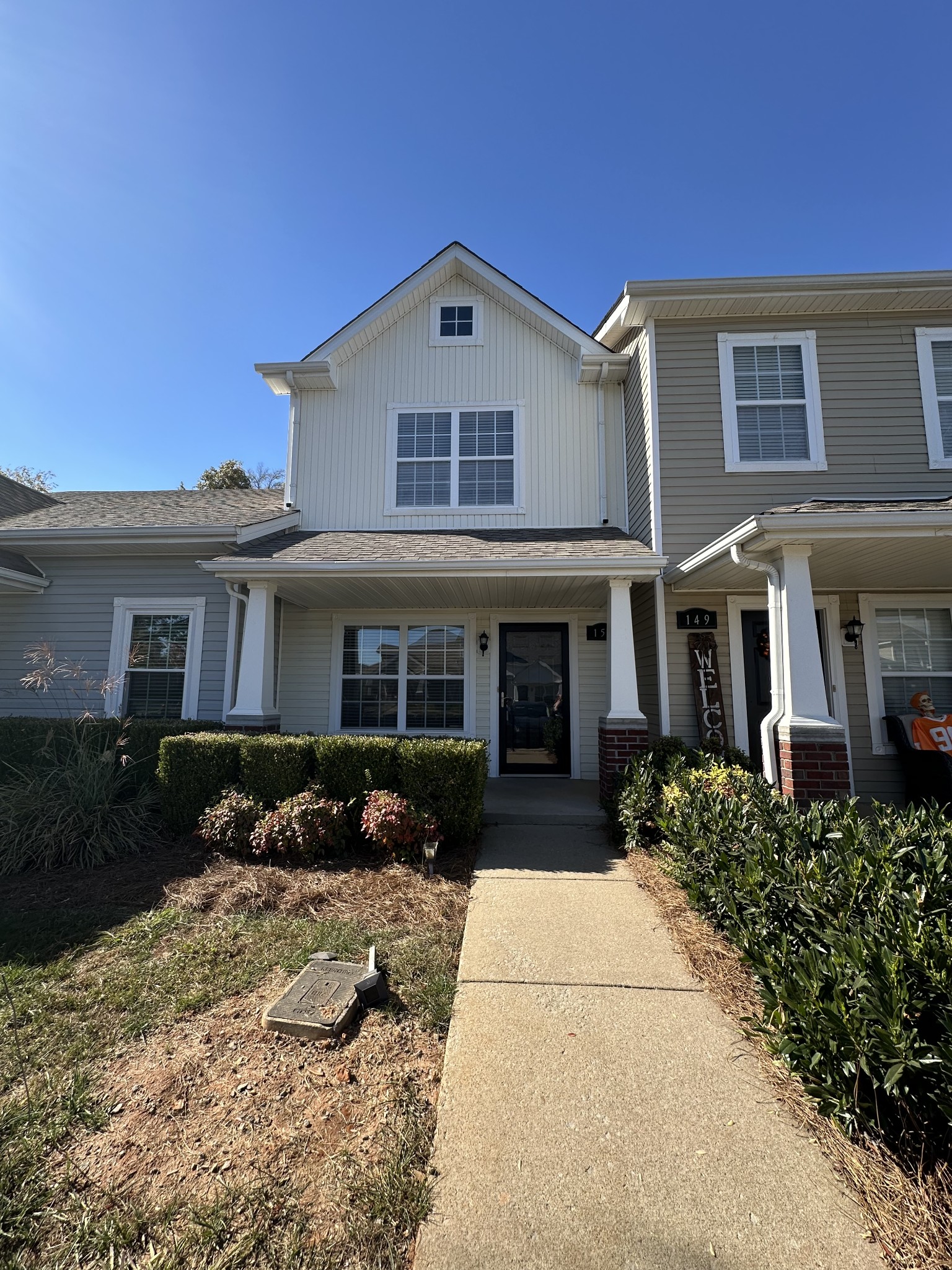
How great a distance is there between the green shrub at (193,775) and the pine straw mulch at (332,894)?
0.86m

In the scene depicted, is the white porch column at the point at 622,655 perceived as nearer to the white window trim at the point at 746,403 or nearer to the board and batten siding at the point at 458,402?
the board and batten siding at the point at 458,402

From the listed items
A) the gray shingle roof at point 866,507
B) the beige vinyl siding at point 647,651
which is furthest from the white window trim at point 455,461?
the gray shingle roof at point 866,507

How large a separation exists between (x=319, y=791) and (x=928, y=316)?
9.11m

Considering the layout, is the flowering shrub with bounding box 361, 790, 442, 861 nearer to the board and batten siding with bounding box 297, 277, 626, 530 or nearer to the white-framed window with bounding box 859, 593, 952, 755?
the board and batten siding with bounding box 297, 277, 626, 530

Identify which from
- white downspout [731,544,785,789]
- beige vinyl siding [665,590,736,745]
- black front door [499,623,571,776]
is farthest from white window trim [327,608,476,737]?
white downspout [731,544,785,789]

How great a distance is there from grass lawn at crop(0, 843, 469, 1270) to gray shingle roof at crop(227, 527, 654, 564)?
3824 mm

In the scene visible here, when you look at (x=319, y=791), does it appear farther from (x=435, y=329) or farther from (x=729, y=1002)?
(x=435, y=329)

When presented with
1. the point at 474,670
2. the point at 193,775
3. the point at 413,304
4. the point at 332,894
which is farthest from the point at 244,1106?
the point at 413,304

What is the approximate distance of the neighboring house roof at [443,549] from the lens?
20.5 ft

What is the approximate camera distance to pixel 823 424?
6793 mm

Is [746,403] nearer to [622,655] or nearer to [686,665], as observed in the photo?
[686,665]

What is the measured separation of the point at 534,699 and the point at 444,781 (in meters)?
3.41

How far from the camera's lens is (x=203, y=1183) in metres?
1.81

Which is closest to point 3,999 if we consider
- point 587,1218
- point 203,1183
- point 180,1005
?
point 180,1005
